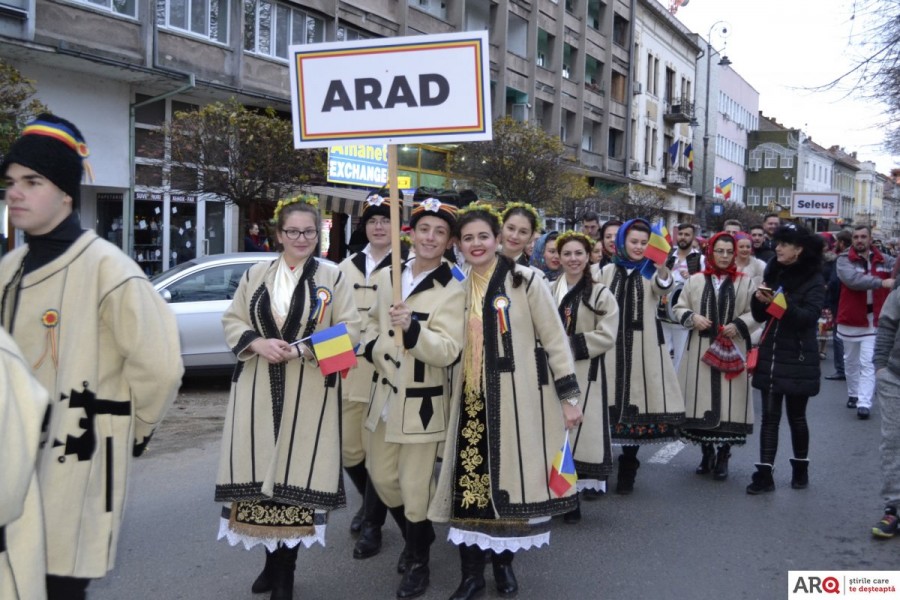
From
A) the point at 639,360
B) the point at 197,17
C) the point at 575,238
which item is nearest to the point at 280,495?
the point at 575,238

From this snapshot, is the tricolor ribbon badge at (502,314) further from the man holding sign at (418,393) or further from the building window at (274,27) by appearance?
the building window at (274,27)

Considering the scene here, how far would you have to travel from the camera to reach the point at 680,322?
6.68 meters

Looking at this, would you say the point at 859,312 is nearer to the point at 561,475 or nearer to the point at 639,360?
the point at 639,360

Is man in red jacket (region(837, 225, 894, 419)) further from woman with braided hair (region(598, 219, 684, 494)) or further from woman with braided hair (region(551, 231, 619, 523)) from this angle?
woman with braided hair (region(551, 231, 619, 523))

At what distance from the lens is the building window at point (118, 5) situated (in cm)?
1642

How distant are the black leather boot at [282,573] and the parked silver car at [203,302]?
5698 mm

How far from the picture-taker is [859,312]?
32.0ft

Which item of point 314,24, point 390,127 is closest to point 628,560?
point 390,127

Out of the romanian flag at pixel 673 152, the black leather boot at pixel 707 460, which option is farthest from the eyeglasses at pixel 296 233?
the romanian flag at pixel 673 152

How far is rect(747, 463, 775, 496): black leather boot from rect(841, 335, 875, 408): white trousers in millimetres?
3698

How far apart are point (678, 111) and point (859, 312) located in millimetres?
41275

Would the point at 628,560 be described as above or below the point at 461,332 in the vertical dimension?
below

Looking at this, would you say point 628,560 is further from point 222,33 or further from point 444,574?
point 222,33

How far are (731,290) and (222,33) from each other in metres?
15.9
